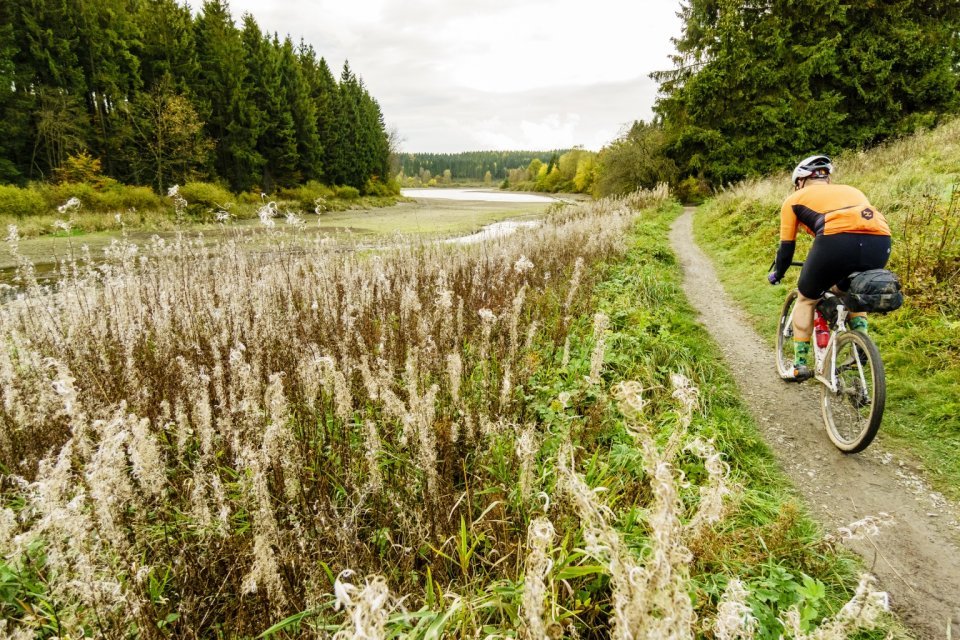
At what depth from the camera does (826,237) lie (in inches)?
168

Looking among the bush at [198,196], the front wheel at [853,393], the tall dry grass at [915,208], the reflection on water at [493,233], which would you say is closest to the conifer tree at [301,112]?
the bush at [198,196]

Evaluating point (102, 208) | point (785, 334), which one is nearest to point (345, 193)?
point (102, 208)

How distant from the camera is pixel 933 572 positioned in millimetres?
2818

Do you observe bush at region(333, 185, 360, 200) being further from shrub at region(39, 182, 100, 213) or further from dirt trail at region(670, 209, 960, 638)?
dirt trail at region(670, 209, 960, 638)

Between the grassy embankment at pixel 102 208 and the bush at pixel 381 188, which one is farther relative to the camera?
the bush at pixel 381 188

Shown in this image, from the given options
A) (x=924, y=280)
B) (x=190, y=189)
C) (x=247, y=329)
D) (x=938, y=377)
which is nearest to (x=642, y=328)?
(x=938, y=377)

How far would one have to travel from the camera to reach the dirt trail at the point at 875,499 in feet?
8.76

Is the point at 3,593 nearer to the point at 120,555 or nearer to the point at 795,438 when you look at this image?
the point at 120,555

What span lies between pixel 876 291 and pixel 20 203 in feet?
117

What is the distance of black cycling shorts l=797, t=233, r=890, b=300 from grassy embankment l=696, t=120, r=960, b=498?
1636mm

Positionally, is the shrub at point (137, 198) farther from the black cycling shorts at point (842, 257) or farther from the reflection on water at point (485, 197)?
the reflection on water at point (485, 197)

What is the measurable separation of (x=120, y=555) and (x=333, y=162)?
195 ft

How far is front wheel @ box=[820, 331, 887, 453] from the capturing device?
3.76 meters

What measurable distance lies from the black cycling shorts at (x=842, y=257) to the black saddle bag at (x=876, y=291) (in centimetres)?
20
